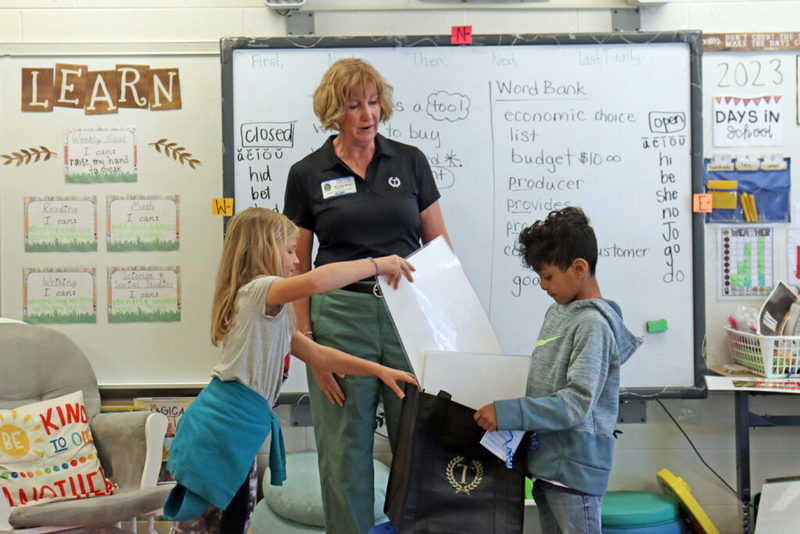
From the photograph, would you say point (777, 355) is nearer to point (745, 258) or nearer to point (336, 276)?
point (745, 258)

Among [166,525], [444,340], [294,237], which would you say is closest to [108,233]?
[166,525]

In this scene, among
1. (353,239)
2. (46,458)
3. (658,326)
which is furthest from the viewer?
(658,326)

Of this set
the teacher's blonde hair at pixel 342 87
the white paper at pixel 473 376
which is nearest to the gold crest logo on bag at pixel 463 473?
the white paper at pixel 473 376

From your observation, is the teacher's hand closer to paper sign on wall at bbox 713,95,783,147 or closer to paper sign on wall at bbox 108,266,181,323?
paper sign on wall at bbox 108,266,181,323

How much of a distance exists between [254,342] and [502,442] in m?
0.60

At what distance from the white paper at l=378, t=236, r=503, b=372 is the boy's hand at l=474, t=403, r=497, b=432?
0.57ft

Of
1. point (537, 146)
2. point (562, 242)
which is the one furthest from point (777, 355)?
point (562, 242)

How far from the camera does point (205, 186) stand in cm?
285

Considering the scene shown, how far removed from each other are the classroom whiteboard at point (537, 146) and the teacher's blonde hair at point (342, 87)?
0.83 m

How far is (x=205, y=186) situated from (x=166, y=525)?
1327 mm

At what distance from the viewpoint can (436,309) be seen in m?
1.70

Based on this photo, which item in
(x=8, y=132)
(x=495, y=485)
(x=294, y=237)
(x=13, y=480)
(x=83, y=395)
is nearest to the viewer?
(x=495, y=485)

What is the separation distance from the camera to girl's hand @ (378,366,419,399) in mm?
1713

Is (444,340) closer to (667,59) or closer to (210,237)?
(210,237)
